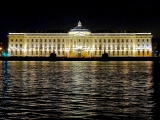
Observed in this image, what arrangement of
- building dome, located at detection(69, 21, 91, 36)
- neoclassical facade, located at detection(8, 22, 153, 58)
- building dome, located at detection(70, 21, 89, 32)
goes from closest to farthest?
neoclassical facade, located at detection(8, 22, 153, 58) → building dome, located at detection(69, 21, 91, 36) → building dome, located at detection(70, 21, 89, 32)

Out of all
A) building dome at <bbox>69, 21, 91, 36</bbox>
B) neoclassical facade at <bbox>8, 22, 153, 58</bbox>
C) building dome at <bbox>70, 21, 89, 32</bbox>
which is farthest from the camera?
building dome at <bbox>70, 21, 89, 32</bbox>

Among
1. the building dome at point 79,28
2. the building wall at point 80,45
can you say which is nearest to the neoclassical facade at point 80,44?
the building wall at point 80,45

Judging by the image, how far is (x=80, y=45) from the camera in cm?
→ 17712

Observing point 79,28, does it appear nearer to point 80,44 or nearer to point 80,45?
point 80,44

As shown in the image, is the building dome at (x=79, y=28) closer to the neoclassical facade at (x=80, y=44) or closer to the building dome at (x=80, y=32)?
the building dome at (x=80, y=32)

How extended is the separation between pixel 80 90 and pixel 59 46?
5783 inches

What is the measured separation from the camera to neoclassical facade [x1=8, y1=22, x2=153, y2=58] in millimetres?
172750

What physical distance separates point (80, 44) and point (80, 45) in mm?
541

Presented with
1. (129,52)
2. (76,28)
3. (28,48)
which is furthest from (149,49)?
(28,48)

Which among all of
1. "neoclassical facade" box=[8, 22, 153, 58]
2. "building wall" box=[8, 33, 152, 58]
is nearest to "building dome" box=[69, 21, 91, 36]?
"neoclassical facade" box=[8, 22, 153, 58]

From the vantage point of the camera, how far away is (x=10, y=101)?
23.6 metres

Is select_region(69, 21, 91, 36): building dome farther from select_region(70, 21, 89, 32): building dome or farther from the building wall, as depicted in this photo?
the building wall

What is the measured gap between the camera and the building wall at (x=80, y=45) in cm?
17275

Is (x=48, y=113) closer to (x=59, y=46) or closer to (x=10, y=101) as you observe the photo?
(x=10, y=101)
